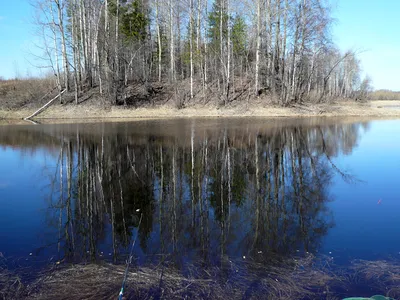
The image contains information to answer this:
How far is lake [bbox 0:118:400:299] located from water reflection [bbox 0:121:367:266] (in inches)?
1.0

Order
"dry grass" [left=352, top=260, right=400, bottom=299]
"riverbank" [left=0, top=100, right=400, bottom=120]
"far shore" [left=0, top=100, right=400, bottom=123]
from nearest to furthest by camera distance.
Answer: "dry grass" [left=352, top=260, right=400, bottom=299]
"far shore" [left=0, top=100, right=400, bottom=123]
"riverbank" [left=0, top=100, right=400, bottom=120]

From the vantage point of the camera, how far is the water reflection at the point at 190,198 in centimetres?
507

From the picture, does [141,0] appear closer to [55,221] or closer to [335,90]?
[55,221]

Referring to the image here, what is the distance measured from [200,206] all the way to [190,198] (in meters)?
0.56

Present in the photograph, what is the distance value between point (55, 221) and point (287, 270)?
4.23 metres

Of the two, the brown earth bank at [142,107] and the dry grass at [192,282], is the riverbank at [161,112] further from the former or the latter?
the dry grass at [192,282]

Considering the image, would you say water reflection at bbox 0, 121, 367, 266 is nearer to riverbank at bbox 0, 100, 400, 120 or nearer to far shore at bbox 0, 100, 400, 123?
far shore at bbox 0, 100, 400, 123

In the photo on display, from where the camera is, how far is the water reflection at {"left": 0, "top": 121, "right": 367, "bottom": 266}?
5.07 metres

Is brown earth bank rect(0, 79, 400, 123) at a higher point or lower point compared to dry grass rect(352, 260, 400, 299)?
higher

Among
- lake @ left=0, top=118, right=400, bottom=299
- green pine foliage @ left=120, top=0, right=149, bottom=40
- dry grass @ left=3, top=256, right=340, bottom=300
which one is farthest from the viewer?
green pine foliage @ left=120, top=0, right=149, bottom=40

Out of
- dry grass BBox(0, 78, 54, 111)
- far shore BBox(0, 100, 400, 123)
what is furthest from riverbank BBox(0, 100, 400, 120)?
dry grass BBox(0, 78, 54, 111)

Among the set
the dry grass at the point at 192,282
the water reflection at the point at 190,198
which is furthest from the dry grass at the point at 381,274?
the water reflection at the point at 190,198

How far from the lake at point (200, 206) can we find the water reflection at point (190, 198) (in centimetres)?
3

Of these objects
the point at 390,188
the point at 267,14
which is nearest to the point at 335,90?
the point at 267,14
